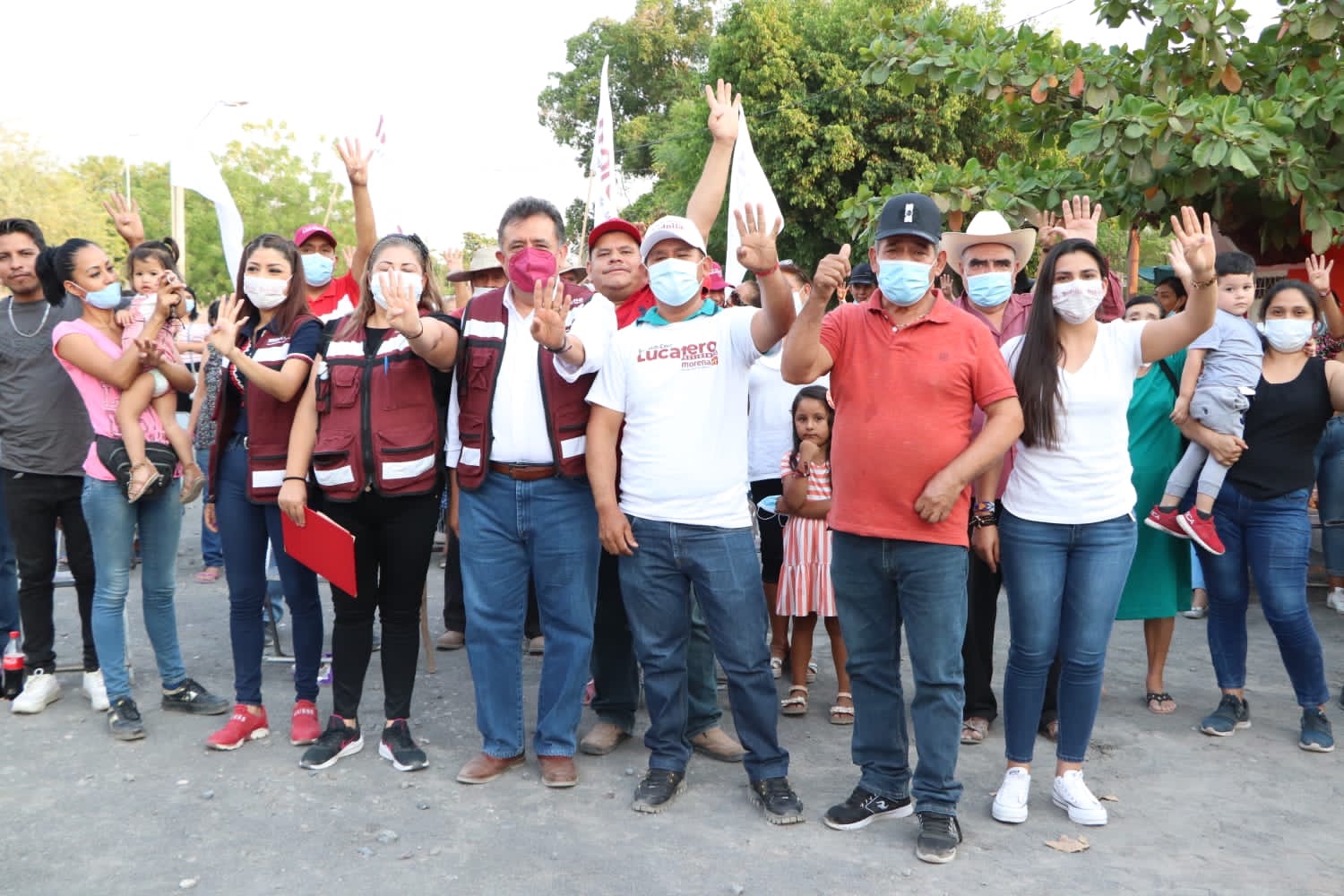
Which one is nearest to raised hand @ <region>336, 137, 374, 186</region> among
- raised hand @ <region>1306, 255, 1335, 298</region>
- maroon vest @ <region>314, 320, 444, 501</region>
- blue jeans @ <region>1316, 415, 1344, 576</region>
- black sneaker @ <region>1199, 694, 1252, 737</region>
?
maroon vest @ <region>314, 320, 444, 501</region>

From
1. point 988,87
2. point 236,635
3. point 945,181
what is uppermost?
point 988,87

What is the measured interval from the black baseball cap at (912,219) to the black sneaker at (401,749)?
9.19ft

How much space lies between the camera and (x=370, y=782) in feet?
14.7

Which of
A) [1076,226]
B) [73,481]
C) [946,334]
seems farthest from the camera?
[73,481]

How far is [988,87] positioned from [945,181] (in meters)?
0.68

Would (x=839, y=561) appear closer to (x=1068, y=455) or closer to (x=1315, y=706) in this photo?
(x=1068, y=455)

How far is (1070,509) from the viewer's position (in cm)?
405

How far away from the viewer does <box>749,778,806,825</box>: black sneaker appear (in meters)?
4.07

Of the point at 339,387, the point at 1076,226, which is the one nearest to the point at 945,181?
the point at 1076,226

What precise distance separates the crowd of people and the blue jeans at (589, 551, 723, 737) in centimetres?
2

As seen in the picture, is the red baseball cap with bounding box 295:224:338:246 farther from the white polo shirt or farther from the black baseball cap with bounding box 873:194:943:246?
the black baseball cap with bounding box 873:194:943:246

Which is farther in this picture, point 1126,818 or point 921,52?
point 921,52

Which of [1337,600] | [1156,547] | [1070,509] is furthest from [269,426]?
[1337,600]

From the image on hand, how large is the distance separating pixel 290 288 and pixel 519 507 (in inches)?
60.5
